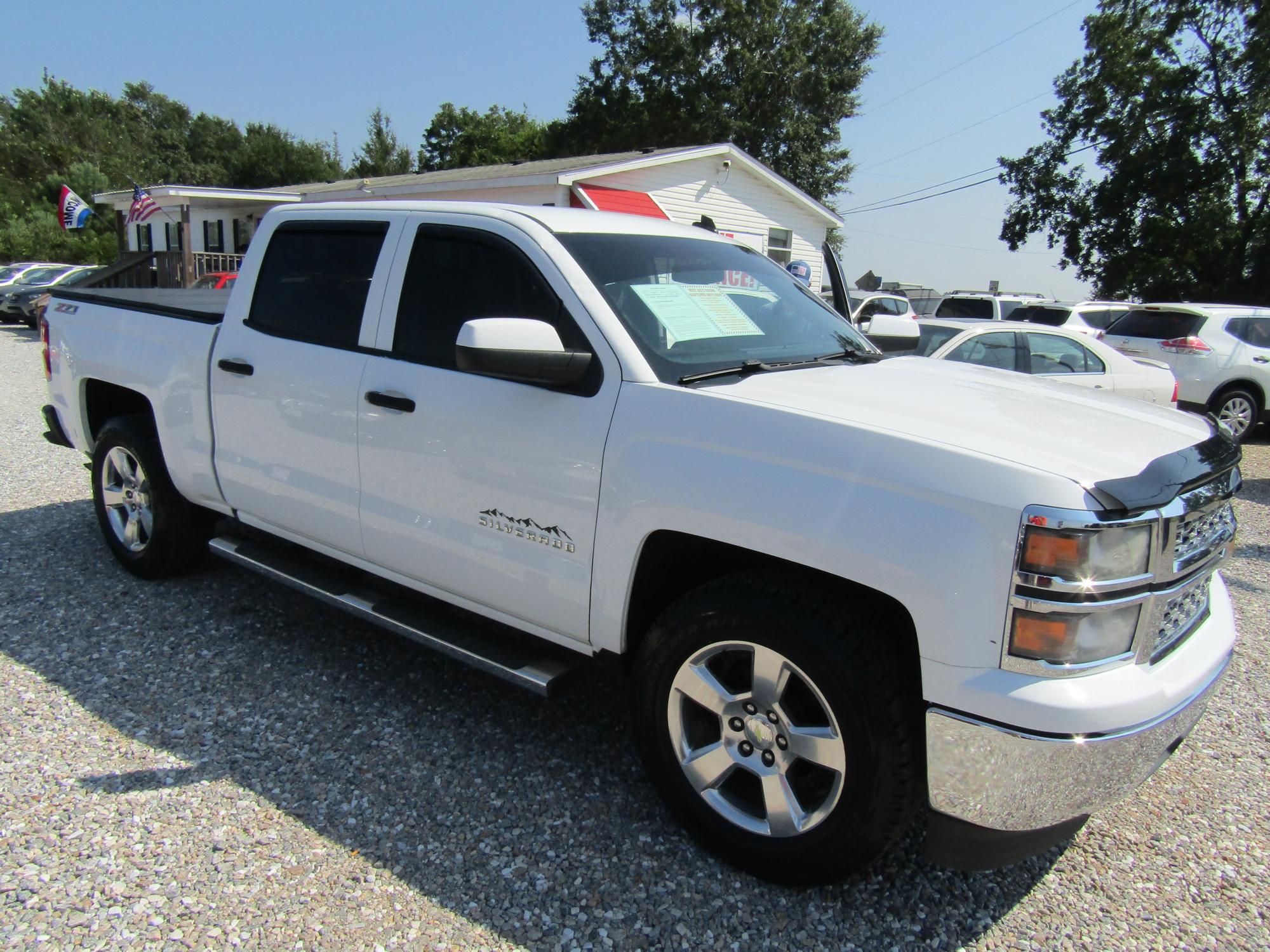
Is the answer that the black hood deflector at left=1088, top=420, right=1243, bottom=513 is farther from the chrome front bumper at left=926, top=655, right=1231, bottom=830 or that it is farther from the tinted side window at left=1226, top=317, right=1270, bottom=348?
the tinted side window at left=1226, top=317, right=1270, bottom=348

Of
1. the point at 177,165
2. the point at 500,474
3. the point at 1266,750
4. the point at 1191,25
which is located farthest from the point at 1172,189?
the point at 177,165

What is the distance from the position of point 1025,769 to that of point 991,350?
7.03m

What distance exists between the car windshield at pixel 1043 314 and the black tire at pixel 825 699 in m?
13.8

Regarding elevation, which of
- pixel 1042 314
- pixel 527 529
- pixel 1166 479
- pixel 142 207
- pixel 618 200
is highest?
pixel 618 200

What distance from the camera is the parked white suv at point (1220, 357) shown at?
35.7 ft

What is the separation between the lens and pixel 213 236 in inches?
1146

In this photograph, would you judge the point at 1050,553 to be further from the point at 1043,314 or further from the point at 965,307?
the point at 965,307

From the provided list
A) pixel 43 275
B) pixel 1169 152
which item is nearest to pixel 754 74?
pixel 1169 152

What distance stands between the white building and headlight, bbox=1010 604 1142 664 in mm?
13154

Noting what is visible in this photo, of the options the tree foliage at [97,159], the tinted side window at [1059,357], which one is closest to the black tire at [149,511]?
the tinted side window at [1059,357]

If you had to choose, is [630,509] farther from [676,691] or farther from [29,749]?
[29,749]

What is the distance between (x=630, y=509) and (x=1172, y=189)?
32843 mm

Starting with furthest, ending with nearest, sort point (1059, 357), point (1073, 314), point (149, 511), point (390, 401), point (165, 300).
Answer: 1. point (1073, 314)
2. point (1059, 357)
3. point (165, 300)
4. point (149, 511)
5. point (390, 401)

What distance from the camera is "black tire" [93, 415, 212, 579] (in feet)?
14.1
